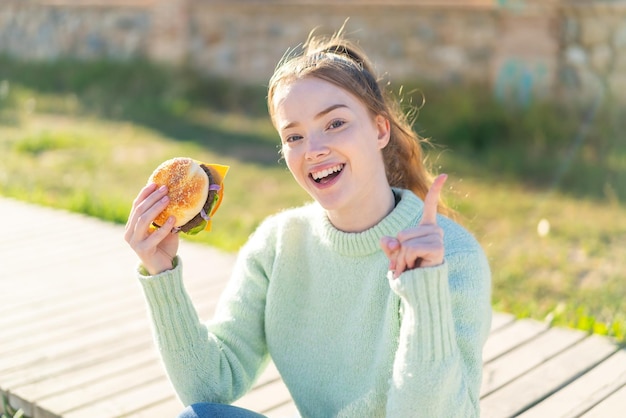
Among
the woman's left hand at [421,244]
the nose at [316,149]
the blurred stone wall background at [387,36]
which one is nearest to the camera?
the woman's left hand at [421,244]

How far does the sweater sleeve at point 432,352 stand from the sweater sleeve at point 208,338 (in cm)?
56

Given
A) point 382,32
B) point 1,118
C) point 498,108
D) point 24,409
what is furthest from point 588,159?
point 1,118

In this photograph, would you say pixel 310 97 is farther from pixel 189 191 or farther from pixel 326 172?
pixel 189 191

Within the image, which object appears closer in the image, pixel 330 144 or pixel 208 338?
pixel 330 144

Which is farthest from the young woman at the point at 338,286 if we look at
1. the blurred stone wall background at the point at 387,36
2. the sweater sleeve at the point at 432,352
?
the blurred stone wall background at the point at 387,36

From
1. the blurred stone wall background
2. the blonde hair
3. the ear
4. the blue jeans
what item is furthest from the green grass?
the blue jeans

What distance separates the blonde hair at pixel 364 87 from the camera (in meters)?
2.29

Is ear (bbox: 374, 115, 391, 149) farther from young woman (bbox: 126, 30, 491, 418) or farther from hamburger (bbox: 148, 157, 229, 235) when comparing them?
hamburger (bbox: 148, 157, 229, 235)

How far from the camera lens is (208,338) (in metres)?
2.38

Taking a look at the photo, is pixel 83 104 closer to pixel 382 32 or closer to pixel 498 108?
pixel 382 32

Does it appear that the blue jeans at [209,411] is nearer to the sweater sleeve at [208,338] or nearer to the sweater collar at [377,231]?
the sweater sleeve at [208,338]

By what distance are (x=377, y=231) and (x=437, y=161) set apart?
3658 millimetres

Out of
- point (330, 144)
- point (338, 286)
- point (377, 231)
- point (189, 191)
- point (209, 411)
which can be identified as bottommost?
point (209, 411)

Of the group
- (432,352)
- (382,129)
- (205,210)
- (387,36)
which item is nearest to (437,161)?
(387,36)
